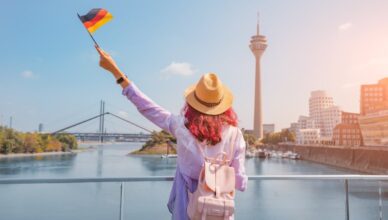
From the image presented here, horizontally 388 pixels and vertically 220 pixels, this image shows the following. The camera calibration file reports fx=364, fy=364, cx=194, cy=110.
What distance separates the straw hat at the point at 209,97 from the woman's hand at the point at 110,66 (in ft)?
0.78

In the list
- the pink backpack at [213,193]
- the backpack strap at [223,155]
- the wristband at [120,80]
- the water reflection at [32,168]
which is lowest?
the water reflection at [32,168]

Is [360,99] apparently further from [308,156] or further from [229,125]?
[229,125]

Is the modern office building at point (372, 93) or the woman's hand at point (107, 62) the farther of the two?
the modern office building at point (372, 93)

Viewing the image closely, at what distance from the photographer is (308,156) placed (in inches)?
1693

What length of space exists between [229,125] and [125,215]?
1241mm

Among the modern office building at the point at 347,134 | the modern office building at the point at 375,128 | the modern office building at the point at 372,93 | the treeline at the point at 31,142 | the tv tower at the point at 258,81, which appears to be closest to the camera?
the modern office building at the point at 375,128

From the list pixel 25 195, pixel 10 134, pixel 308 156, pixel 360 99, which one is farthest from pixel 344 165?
pixel 10 134

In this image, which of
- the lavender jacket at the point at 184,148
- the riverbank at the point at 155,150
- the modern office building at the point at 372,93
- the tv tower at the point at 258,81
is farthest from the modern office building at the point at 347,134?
the lavender jacket at the point at 184,148

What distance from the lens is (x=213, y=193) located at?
108 cm

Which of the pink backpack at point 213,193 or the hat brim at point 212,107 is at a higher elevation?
the hat brim at point 212,107

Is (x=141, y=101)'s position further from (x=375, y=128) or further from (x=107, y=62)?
(x=375, y=128)

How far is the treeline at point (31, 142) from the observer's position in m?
43.3

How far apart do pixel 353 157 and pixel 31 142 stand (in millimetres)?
38290

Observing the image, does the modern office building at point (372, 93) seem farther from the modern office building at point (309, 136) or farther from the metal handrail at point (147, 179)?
the metal handrail at point (147, 179)
